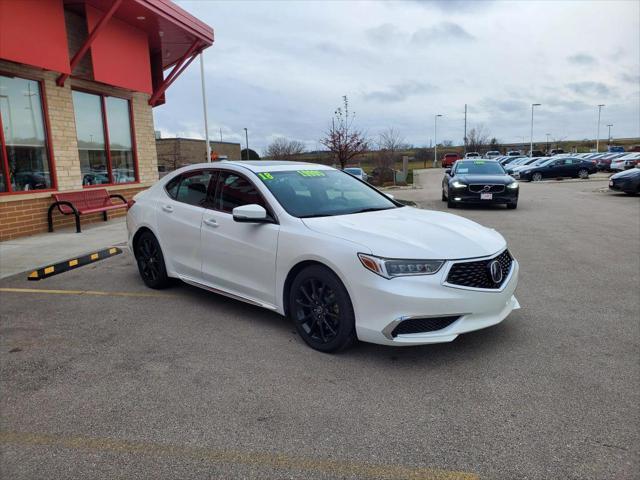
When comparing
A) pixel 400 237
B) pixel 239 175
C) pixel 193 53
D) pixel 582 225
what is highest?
pixel 193 53

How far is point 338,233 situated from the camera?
13.1ft

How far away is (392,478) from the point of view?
8.30 ft

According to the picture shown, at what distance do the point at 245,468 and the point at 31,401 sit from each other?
1760 mm

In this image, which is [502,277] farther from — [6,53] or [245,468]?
[6,53]

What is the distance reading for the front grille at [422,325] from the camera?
12.0 ft

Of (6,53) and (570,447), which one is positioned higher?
(6,53)

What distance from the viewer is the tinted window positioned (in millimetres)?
5387

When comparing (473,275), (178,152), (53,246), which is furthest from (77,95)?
(178,152)

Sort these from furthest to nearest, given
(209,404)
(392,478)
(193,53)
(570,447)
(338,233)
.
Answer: (193,53) < (338,233) < (209,404) < (570,447) < (392,478)

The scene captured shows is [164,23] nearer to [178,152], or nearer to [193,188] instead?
[193,188]

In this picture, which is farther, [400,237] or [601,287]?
[601,287]

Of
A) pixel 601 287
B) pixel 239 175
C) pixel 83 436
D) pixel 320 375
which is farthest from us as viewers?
pixel 601 287

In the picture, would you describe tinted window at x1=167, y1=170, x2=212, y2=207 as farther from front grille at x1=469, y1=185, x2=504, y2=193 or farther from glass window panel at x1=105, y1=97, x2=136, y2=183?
front grille at x1=469, y1=185, x2=504, y2=193

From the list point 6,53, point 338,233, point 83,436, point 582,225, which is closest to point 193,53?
point 6,53
